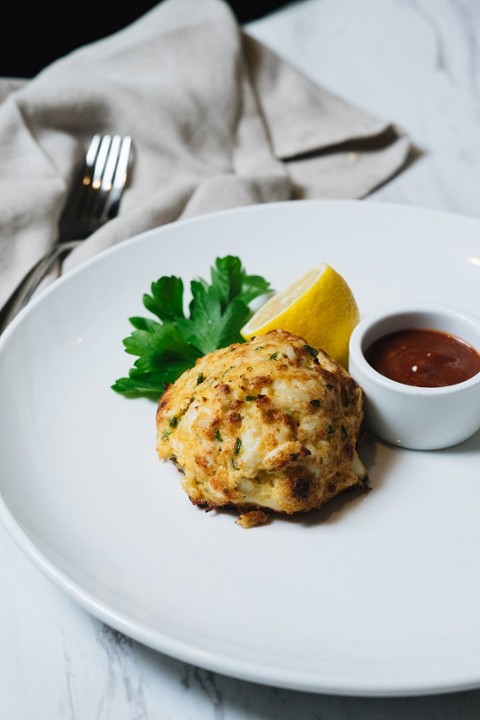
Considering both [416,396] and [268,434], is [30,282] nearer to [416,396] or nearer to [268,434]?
[268,434]

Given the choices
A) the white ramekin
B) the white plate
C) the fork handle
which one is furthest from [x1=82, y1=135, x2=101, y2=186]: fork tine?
the white ramekin

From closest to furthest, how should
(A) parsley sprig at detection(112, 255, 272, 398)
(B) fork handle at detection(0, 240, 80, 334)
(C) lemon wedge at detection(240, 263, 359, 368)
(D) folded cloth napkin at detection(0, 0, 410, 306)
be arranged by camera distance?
(C) lemon wedge at detection(240, 263, 359, 368) → (A) parsley sprig at detection(112, 255, 272, 398) → (B) fork handle at detection(0, 240, 80, 334) → (D) folded cloth napkin at detection(0, 0, 410, 306)

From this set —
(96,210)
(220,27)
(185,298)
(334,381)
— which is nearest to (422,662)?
(334,381)

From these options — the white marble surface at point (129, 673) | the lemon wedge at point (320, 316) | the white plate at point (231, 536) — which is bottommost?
the white marble surface at point (129, 673)

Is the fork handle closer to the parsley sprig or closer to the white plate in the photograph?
the white plate

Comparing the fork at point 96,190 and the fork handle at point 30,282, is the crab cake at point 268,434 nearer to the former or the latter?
the fork handle at point 30,282

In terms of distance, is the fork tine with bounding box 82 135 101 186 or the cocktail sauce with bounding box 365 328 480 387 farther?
the fork tine with bounding box 82 135 101 186

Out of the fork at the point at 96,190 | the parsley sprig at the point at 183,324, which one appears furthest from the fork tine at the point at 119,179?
the parsley sprig at the point at 183,324
